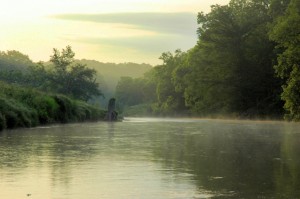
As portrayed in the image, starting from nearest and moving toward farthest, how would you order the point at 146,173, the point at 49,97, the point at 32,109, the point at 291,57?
the point at 146,173 < the point at 32,109 < the point at 49,97 < the point at 291,57

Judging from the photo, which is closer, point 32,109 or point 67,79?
point 32,109

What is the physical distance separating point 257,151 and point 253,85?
228 feet

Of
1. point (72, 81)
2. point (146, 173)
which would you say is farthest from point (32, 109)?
point (72, 81)

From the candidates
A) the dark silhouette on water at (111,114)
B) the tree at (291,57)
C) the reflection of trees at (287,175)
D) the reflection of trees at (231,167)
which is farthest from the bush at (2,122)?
the dark silhouette on water at (111,114)


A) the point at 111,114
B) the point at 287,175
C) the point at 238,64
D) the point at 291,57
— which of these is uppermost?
the point at 238,64

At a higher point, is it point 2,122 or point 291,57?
point 291,57

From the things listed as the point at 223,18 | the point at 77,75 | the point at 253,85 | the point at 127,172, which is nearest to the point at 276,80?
the point at 253,85

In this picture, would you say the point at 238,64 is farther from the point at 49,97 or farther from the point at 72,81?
the point at 49,97

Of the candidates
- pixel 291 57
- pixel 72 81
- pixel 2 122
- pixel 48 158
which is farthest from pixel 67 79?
pixel 48 158

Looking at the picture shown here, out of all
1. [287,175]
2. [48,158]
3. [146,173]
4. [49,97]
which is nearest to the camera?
[287,175]

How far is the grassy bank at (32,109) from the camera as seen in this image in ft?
113

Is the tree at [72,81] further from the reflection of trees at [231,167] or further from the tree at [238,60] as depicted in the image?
the reflection of trees at [231,167]

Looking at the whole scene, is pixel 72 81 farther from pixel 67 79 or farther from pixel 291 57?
pixel 291 57

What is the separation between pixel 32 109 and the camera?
4016 centimetres
